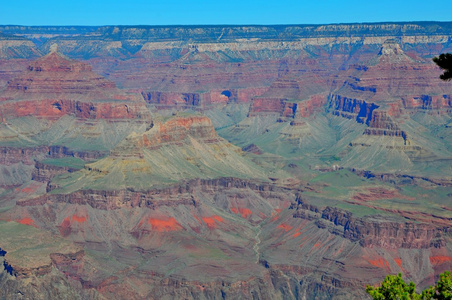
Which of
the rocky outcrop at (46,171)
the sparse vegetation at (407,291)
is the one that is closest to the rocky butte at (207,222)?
the rocky outcrop at (46,171)

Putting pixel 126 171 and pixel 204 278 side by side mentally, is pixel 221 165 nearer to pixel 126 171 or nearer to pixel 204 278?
pixel 126 171

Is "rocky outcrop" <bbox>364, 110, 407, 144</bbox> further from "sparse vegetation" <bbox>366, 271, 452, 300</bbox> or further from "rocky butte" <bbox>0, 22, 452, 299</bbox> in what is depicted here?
"sparse vegetation" <bbox>366, 271, 452, 300</bbox>

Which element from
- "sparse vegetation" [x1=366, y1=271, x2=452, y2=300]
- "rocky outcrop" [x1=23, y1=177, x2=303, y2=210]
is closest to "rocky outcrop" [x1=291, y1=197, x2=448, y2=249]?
"rocky outcrop" [x1=23, y1=177, x2=303, y2=210]

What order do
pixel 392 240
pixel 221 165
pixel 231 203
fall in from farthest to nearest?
pixel 221 165, pixel 231 203, pixel 392 240

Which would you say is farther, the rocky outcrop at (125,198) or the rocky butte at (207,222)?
the rocky outcrop at (125,198)

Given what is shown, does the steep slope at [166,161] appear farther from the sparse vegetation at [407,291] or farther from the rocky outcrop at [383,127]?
the sparse vegetation at [407,291]

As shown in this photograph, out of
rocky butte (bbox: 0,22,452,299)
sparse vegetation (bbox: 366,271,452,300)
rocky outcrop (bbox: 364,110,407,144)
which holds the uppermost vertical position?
rocky outcrop (bbox: 364,110,407,144)

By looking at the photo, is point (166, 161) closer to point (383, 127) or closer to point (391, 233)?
point (391, 233)

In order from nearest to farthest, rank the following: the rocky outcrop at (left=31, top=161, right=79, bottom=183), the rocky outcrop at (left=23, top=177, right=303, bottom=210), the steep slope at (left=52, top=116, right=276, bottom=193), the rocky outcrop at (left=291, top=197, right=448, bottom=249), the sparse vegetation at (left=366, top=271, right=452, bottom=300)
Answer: the sparse vegetation at (left=366, top=271, right=452, bottom=300)
the rocky outcrop at (left=291, top=197, right=448, bottom=249)
the rocky outcrop at (left=23, top=177, right=303, bottom=210)
the steep slope at (left=52, top=116, right=276, bottom=193)
the rocky outcrop at (left=31, top=161, right=79, bottom=183)

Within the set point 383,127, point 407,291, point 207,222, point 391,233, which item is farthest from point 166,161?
point 407,291

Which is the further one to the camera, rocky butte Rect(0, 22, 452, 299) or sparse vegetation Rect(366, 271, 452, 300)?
rocky butte Rect(0, 22, 452, 299)

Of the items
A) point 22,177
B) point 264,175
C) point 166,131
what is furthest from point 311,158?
point 22,177
